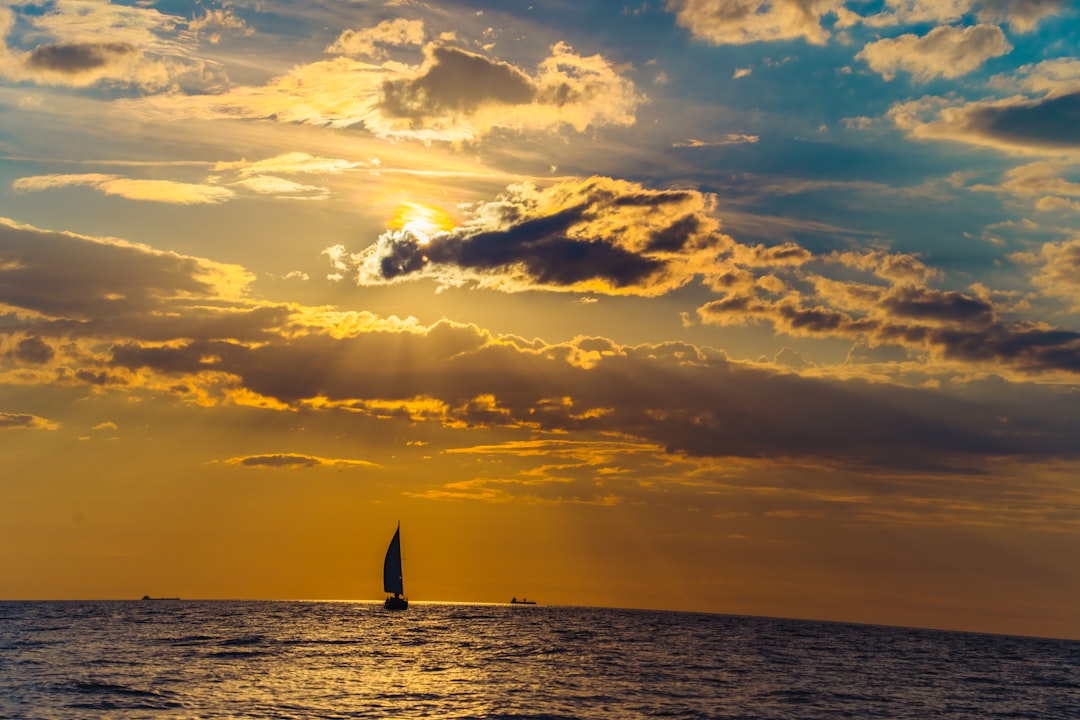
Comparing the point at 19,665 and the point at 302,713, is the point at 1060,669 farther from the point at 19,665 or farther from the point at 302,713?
the point at 19,665

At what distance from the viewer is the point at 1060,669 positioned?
171 m

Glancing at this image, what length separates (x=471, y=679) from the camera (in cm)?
9681

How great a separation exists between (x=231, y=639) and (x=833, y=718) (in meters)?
98.2

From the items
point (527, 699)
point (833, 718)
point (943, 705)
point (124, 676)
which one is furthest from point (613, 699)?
point (124, 676)

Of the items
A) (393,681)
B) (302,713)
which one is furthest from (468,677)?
(302,713)

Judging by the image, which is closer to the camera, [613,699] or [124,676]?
[613,699]

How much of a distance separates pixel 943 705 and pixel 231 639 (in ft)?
329

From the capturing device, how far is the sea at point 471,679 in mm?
75375

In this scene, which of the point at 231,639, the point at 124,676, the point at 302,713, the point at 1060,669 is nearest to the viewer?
the point at 302,713

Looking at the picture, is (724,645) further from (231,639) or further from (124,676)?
(124,676)

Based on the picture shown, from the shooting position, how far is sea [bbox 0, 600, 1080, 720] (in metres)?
75.4

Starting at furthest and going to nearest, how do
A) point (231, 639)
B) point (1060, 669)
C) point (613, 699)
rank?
point (1060, 669), point (231, 639), point (613, 699)

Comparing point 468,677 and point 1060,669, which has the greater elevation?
point 468,677

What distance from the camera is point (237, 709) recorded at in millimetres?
71062
